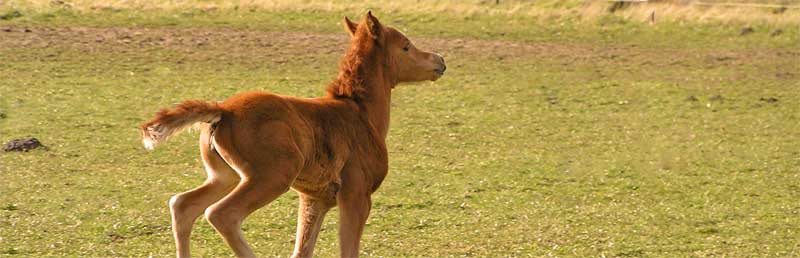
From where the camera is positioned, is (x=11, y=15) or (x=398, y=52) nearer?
(x=398, y=52)

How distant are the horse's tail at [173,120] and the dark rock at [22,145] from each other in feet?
19.8

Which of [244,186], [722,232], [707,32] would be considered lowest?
[707,32]

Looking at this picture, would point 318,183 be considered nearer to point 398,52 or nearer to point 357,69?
point 357,69

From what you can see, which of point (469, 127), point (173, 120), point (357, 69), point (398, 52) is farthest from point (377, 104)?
point (469, 127)

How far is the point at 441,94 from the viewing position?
17.2 meters

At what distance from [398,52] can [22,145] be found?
5.31 meters

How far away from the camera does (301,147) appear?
770cm

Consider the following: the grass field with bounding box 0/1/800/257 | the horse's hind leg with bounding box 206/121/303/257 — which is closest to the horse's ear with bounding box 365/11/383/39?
the horse's hind leg with bounding box 206/121/303/257

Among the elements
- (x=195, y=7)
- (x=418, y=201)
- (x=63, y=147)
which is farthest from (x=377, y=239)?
(x=195, y=7)

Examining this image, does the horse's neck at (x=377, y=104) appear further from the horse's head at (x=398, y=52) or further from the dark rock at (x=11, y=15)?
the dark rock at (x=11, y=15)

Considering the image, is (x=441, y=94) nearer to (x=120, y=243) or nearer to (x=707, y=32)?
(x=707, y=32)

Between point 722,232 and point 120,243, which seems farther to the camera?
point 722,232

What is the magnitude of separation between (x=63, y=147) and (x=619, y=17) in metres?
12.3

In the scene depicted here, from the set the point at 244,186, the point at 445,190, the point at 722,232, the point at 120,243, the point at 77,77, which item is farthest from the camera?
the point at 77,77
